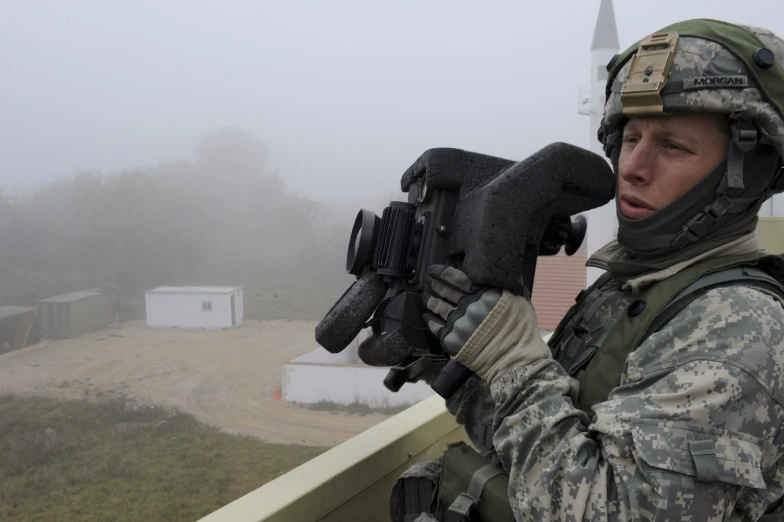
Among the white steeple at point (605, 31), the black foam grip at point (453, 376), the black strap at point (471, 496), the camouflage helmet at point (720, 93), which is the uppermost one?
the white steeple at point (605, 31)

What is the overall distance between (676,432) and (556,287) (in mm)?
8323

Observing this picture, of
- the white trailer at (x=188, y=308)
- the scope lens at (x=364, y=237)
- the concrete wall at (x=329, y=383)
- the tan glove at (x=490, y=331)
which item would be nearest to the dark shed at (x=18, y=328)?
the white trailer at (x=188, y=308)

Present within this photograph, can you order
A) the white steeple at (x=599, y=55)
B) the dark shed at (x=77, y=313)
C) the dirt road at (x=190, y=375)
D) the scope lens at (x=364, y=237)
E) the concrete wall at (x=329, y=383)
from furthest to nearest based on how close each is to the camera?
the white steeple at (x=599, y=55)
the concrete wall at (x=329, y=383)
the dark shed at (x=77, y=313)
the dirt road at (x=190, y=375)
the scope lens at (x=364, y=237)

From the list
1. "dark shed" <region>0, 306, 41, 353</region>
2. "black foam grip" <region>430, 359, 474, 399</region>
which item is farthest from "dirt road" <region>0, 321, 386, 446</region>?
"black foam grip" <region>430, 359, 474, 399</region>

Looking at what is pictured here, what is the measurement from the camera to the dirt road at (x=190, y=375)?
633cm

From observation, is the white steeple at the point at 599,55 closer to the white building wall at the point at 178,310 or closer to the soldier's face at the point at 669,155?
the white building wall at the point at 178,310

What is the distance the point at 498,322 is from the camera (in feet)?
3.90

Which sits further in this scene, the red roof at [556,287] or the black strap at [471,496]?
the red roof at [556,287]

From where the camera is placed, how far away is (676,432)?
0.90 m

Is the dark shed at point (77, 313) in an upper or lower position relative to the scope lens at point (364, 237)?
lower

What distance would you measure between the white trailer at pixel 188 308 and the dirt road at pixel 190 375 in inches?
6.9

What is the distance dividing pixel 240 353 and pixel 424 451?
711cm

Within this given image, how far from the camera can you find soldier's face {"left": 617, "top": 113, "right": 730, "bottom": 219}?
1.17 m

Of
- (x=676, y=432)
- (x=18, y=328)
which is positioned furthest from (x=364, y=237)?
(x=18, y=328)
